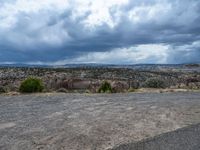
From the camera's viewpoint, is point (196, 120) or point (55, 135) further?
point (196, 120)

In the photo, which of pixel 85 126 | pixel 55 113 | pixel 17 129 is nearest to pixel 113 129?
pixel 85 126

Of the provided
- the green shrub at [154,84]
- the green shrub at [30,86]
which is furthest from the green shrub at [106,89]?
the green shrub at [154,84]

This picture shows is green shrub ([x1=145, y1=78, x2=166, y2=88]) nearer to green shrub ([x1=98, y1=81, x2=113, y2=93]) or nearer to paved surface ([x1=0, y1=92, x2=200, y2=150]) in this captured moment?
green shrub ([x1=98, y1=81, x2=113, y2=93])

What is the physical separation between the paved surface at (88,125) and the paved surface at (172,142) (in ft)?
1.72

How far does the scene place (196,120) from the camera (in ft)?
60.2

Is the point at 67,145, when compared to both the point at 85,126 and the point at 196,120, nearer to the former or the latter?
the point at 85,126

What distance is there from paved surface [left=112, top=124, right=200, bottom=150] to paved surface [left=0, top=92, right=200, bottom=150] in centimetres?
52

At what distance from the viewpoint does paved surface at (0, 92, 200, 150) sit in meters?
14.7

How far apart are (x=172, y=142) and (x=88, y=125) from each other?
160 inches

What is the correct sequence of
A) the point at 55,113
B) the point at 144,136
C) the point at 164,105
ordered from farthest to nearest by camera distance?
the point at 164,105 < the point at 55,113 < the point at 144,136

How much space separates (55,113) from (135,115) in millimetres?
3938

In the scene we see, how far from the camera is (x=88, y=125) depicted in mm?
17125

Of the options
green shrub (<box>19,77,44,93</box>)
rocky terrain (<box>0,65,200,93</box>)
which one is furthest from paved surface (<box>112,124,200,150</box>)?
rocky terrain (<box>0,65,200,93</box>)

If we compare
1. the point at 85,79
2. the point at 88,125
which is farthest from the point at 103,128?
the point at 85,79
